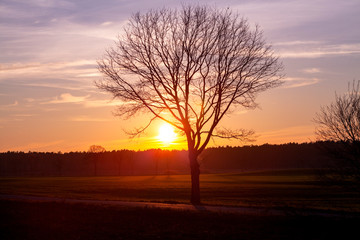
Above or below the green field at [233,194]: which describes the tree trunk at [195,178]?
above

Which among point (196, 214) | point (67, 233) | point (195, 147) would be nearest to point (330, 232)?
point (196, 214)

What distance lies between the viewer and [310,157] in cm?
15500

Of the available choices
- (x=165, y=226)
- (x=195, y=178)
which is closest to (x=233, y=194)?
(x=195, y=178)

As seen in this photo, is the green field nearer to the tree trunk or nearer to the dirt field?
the tree trunk

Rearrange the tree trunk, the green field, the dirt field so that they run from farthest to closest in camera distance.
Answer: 1. the green field
2. the tree trunk
3. the dirt field

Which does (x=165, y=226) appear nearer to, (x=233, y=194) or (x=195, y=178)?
(x=195, y=178)

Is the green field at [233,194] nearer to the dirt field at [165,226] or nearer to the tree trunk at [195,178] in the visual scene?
the tree trunk at [195,178]

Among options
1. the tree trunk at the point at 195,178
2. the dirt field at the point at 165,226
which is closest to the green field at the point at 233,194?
the tree trunk at the point at 195,178

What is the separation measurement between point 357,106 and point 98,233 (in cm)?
1140

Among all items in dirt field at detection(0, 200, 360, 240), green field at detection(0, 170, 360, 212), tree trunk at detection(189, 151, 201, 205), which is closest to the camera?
dirt field at detection(0, 200, 360, 240)

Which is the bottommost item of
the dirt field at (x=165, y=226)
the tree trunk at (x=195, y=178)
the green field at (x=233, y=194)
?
the green field at (x=233, y=194)

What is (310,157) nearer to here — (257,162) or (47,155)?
(257,162)

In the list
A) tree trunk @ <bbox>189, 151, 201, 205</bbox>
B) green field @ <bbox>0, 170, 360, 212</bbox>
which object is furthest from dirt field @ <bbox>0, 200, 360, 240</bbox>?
tree trunk @ <bbox>189, 151, 201, 205</bbox>

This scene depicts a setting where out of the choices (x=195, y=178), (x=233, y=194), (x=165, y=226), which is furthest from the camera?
(x=233, y=194)
